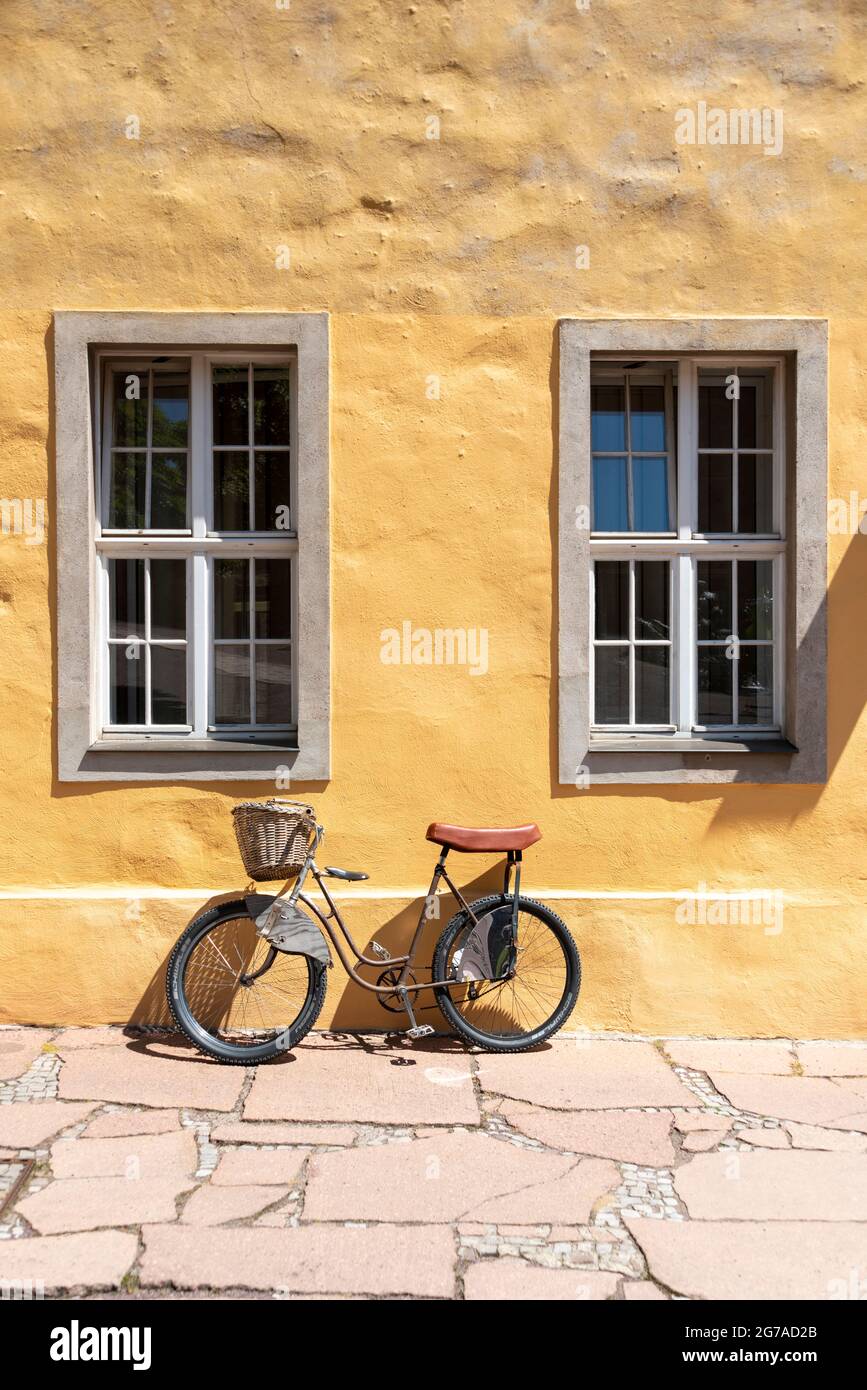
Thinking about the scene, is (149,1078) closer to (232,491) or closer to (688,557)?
(232,491)

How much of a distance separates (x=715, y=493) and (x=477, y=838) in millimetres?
2106

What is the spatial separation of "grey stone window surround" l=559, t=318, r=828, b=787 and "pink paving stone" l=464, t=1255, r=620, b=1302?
7.99 feet

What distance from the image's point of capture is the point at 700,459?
212 inches

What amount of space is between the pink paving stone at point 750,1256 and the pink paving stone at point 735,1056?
134 cm

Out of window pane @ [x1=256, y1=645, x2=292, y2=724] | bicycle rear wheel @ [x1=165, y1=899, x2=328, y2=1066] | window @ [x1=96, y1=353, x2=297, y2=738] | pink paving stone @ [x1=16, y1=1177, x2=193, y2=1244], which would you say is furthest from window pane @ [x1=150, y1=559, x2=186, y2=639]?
pink paving stone @ [x1=16, y1=1177, x2=193, y2=1244]

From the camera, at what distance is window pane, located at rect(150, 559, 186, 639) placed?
536 centimetres

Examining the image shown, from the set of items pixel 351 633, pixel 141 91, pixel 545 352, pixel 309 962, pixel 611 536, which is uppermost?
pixel 141 91

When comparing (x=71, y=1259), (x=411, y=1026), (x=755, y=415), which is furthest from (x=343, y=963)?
(x=755, y=415)

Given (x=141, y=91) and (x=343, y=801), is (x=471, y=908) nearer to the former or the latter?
(x=343, y=801)

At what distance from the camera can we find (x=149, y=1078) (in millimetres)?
4469

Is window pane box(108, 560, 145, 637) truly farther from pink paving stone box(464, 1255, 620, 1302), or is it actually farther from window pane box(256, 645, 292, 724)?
pink paving stone box(464, 1255, 620, 1302)
